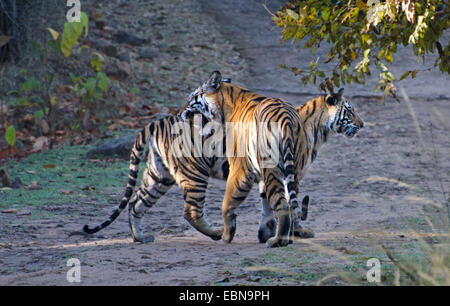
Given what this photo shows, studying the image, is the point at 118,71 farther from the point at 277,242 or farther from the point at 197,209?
the point at 277,242

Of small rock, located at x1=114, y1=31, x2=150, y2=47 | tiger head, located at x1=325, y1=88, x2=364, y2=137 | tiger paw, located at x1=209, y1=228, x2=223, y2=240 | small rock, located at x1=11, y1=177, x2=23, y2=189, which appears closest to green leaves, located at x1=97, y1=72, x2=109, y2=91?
small rock, located at x1=11, y1=177, x2=23, y2=189

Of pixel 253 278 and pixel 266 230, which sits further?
pixel 266 230

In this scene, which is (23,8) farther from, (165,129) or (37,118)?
(165,129)

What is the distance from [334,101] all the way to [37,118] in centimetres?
604

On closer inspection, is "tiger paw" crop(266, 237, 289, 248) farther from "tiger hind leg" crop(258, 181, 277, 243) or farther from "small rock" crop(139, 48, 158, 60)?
"small rock" crop(139, 48, 158, 60)

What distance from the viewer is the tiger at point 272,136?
19.4 ft

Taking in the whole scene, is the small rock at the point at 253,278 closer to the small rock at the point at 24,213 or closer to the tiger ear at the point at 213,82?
the tiger ear at the point at 213,82

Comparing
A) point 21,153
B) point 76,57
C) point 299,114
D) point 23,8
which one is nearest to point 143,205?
point 299,114

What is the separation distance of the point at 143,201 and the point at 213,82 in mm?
1274

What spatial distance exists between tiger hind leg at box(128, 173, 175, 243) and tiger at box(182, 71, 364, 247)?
0.69 m

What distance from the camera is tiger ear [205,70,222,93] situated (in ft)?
21.4

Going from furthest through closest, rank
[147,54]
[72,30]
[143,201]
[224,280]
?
1. [147,54]
2. [72,30]
3. [143,201]
4. [224,280]

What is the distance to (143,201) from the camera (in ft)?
22.0

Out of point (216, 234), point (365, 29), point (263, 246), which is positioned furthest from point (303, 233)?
point (365, 29)
